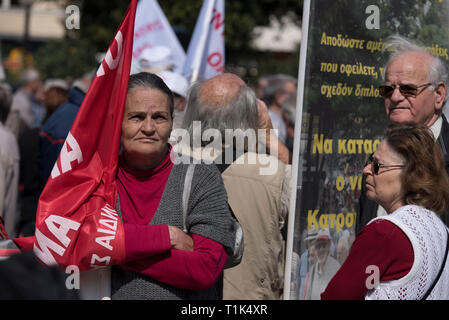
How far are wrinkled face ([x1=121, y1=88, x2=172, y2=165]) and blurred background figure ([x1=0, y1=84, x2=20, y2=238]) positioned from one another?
247 cm

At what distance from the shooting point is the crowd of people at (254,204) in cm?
263

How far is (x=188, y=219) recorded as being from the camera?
2.85 meters

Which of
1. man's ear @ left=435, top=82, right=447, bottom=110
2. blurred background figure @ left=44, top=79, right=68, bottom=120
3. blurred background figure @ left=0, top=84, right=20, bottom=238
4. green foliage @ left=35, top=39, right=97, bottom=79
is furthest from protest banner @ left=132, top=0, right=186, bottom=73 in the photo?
green foliage @ left=35, top=39, right=97, bottom=79

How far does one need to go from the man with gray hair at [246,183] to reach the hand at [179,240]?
84 cm

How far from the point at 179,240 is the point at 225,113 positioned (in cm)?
109

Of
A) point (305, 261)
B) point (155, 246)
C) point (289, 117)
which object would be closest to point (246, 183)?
point (305, 261)

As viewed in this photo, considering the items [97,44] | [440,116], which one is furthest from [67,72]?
[440,116]

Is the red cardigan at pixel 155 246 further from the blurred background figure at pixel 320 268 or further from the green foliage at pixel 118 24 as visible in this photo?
the green foliage at pixel 118 24

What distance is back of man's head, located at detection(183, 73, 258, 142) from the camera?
Result: 3.70 meters

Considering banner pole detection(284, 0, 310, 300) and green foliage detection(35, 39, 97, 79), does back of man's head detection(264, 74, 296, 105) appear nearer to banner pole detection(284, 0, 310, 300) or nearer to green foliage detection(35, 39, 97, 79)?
green foliage detection(35, 39, 97, 79)

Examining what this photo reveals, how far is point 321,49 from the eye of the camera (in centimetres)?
344

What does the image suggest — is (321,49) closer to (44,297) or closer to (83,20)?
(44,297)

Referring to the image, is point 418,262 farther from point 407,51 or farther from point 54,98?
point 54,98

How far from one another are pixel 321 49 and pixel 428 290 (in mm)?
1351
